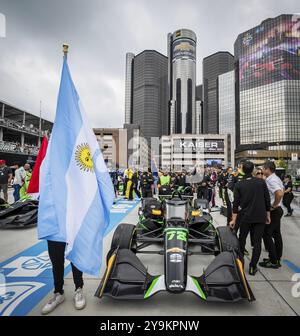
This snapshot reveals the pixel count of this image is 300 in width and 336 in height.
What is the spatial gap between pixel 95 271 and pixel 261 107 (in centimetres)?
11099

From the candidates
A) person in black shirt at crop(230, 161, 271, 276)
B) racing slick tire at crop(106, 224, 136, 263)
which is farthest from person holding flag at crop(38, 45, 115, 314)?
person in black shirt at crop(230, 161, 271, 276)

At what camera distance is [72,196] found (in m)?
2.62

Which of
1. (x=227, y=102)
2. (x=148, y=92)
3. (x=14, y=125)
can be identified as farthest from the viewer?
(x=148, y=92)

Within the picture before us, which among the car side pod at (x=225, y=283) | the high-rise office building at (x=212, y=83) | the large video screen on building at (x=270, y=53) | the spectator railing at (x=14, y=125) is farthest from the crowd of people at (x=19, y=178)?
the high-rise office building at (x=212, y=83)

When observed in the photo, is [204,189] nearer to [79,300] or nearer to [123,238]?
[123,238]

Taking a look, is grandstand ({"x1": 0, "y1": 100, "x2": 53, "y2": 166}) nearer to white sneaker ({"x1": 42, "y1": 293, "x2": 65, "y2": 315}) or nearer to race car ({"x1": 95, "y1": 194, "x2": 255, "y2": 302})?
white sneaker ({"x1": 42, "y1": 293, "x2": 65, "y2": 315})

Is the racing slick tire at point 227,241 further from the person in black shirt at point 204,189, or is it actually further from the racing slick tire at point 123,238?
the person in black shirt at point 204,189

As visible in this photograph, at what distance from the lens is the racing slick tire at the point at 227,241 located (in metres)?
3.09

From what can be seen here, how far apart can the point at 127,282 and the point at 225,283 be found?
1060 mm

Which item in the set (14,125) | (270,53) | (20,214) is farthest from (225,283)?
(270,53)

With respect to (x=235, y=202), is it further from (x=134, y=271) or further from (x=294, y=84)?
(x=294, y=84)

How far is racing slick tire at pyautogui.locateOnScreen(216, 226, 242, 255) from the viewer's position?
3.09 m

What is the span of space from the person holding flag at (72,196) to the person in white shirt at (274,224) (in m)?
2.72

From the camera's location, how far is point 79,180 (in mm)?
2670
